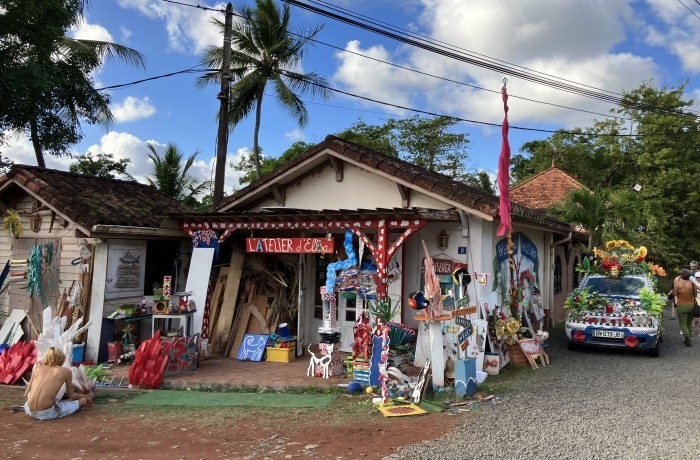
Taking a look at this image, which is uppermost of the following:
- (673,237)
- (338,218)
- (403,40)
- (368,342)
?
(403,40)

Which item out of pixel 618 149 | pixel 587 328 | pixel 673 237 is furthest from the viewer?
pixel 618 149

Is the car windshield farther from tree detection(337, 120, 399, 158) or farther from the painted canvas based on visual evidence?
tree detection(337, 120, 399, 158)

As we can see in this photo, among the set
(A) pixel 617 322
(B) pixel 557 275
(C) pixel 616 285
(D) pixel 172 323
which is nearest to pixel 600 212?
(B) pixel 557 275

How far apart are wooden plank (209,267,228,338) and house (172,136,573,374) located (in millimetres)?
46

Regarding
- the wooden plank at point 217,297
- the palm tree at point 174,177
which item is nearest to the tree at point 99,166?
the palm tree at point 174,177

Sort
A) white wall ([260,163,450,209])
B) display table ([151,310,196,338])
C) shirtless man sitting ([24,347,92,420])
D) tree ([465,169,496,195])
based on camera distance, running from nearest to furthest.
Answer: shirtless man sitting ([24,347,92,420])
display table ([151,310,196,338])
white wall ([260,163,450,209])
tree ([465,169,496,195])

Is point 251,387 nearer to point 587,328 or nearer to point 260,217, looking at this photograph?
point 260,217

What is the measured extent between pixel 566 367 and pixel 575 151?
2311cm

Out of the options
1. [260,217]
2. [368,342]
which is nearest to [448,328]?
[368,342]

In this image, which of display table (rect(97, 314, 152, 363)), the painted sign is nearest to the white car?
the painted sign

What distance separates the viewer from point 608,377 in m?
8.42

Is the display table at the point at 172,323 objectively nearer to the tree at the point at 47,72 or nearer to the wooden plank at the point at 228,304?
the wooden plank at the point at 228,304

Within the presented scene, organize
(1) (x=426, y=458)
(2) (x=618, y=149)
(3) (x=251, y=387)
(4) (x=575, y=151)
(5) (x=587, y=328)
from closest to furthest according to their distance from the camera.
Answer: (1) (x=426, y=458), (3) (x=251, y=387), (5) (x=587, y=328), (2) (x=618, y=149), (4) (x=575, y=151)

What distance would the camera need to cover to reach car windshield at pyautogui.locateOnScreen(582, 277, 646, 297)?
35.7 ft
